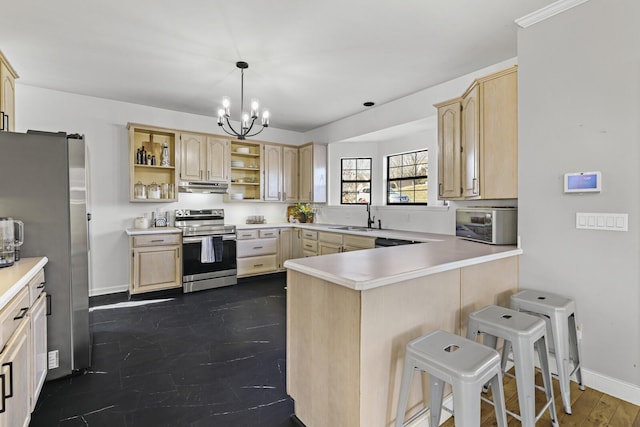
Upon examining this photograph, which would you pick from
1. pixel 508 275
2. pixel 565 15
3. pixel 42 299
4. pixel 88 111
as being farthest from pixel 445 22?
pixel 88 111

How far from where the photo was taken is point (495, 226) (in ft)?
8.38

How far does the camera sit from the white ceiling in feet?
7.69

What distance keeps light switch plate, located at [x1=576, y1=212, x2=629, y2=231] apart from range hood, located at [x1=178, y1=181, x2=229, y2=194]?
14.6 feet

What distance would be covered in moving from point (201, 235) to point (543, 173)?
407 centimetres

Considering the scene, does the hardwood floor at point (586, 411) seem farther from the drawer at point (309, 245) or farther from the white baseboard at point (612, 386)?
the drawer at point (309, 245)

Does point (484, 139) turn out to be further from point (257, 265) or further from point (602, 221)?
point (257, 265)

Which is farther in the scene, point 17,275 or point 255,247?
point 255,247

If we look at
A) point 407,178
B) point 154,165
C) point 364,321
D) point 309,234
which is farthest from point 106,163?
point 364,321

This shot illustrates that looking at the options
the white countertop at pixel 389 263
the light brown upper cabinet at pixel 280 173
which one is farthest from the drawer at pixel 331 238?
the white countertop at pixel 389 263

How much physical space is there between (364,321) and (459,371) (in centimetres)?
42

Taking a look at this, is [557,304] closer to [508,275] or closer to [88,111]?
[508,275]

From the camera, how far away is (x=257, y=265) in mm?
5168

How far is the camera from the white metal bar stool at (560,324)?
1.88m

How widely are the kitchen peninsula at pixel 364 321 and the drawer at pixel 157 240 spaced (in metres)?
3.12
